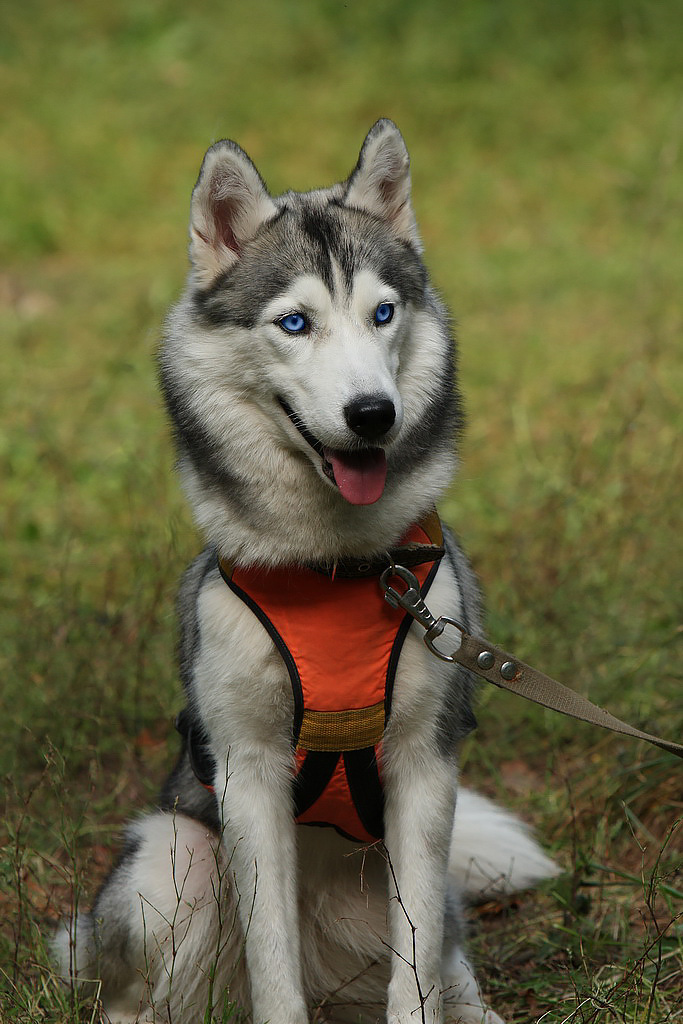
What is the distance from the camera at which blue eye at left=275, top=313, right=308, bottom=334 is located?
231 cm

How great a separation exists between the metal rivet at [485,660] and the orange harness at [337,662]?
17 centimetres

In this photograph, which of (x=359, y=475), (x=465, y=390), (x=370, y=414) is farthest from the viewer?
(x=465, y=390)

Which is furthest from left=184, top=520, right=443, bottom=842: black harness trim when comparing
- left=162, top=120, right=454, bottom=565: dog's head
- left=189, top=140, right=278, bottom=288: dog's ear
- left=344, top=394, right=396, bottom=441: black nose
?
left=189, top=140, right=278, bottom=288: dog's ear

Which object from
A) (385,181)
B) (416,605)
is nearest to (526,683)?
(416,605)

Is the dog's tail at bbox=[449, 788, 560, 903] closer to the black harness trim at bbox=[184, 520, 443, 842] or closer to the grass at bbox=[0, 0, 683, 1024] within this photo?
the grass at bbox=[0, 0, 683, 1024]

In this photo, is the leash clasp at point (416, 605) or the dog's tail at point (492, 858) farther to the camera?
the dog's tail at point (492, 858)

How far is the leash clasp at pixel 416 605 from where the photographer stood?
2.33 metres

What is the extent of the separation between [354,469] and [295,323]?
34cm

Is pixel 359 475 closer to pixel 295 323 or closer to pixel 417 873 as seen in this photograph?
pixel 295 323

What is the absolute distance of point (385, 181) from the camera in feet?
8.29

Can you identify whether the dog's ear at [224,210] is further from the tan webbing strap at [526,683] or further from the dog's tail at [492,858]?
the dog's tail at [492,858]

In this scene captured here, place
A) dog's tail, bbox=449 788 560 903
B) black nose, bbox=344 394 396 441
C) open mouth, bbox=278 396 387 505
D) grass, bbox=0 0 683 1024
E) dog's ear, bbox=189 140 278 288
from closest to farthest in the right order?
1. black nose, bbox=344 394 396 441
2. open mouth, bbox=278 396 387 505
3. dog's ear, bbox=189 140 278 288
4. dog's tail, bbox=449 788 560 903
5. grass, bbox=0 0 683 1024

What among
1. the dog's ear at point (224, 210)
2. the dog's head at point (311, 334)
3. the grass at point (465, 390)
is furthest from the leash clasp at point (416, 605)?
the dog's ear at point (224, 210)

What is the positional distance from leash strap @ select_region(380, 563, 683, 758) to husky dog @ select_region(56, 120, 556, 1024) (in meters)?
0.06
